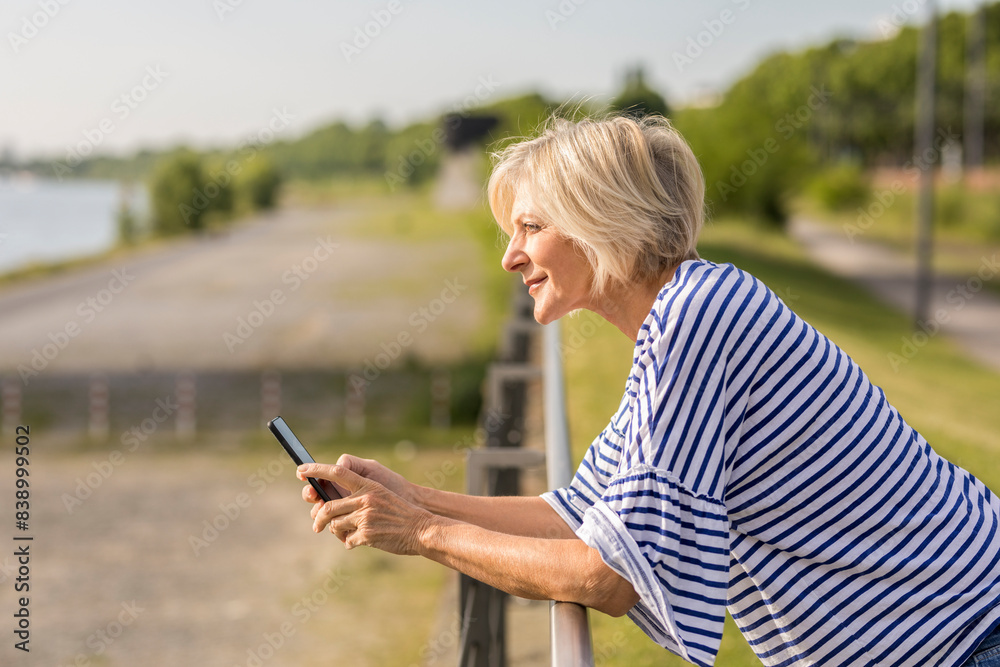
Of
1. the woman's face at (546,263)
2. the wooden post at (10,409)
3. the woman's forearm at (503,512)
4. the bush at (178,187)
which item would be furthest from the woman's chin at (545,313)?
the bush at (178,187)

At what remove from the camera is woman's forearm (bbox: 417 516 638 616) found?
142cm

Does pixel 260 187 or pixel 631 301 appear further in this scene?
pixel 260 187

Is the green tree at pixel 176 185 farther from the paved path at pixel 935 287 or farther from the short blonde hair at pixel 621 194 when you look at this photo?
the short blonde hair at pixel 621 194

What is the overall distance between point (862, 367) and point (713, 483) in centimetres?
783

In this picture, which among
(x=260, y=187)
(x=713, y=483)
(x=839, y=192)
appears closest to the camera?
(x=713, y=483)

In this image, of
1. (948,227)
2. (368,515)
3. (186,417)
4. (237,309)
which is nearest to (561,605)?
(368,515)

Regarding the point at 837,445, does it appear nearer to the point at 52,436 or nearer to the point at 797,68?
the point at 52,436

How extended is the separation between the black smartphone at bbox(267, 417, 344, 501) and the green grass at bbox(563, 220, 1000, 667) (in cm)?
186

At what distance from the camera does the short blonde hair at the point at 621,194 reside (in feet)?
5.06

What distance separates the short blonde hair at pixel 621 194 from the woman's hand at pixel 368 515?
19.9 inches

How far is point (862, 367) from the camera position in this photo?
8648 millimetres

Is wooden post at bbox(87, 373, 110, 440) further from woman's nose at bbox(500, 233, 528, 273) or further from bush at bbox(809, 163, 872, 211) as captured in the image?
bush at bbox(809, 163, 872, 211)

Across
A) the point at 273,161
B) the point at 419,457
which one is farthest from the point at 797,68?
the point at 419,457

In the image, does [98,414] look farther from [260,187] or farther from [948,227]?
[948,227]
